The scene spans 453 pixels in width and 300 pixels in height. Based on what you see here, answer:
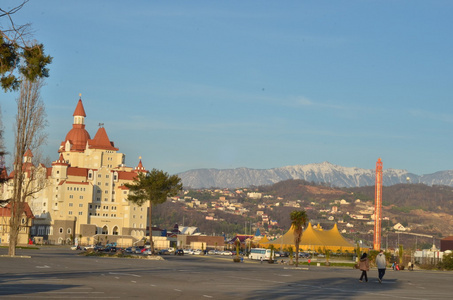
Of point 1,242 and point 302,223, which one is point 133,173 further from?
point 302,223

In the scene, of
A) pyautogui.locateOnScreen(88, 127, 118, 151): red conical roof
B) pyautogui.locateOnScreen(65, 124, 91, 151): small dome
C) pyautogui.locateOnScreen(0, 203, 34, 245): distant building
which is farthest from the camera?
pyautogui.locateOnScreen(65, 124, 91, 151): small dome

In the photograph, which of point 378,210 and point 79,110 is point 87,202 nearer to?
point 79,110

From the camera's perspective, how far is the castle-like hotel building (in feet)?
509

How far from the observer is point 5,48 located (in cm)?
1886

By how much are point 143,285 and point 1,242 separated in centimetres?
11005

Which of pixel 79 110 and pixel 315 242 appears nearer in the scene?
pixel 315 242

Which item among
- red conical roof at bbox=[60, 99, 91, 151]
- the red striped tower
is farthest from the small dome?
the red striped tower

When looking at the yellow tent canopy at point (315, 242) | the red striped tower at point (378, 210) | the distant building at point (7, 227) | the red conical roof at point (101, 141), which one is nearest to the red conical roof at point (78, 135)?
the red conical roof at point (101, 141)

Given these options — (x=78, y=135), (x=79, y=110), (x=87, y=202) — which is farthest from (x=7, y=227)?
(x=79, y=110)

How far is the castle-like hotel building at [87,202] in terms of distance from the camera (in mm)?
155250

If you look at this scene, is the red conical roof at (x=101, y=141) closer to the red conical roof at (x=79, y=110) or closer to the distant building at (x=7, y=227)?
the red conical roof at (x=79, y=110)

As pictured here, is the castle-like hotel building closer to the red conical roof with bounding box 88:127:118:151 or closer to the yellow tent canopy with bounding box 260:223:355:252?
the red conical roof with bounding box 88:127:118:151

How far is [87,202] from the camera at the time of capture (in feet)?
523

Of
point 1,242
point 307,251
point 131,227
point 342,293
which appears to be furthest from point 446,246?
point 342,293
